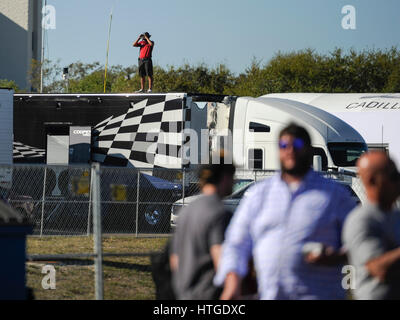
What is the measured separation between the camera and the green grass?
10.6 metres

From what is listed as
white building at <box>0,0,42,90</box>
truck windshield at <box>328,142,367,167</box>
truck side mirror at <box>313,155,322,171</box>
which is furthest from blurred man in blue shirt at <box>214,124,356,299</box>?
white building at <box>0,0,42,90</box>

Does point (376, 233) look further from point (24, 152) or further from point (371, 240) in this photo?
point (24, 152)

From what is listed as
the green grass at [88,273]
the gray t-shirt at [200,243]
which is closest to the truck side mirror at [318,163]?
the green grass at [88,273]

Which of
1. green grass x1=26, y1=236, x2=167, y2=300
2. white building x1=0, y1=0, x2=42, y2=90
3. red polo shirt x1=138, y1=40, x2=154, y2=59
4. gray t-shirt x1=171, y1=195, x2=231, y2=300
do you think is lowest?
green grass x1=26, y1=236, x2=167, y2=300

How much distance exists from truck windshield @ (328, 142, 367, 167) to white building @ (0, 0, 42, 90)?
170 ft

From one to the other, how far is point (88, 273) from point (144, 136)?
843 centimetres

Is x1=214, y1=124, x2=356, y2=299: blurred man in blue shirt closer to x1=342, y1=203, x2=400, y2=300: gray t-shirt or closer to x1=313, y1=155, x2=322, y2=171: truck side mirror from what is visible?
x1=342, y1=203, x2=400, y2=300: gray t-shirt

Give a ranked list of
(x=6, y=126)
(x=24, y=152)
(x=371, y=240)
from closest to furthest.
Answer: (x=371, y=240) < (x=6, y=126) < (x=24, y=152)

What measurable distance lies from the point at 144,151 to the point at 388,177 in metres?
15.8

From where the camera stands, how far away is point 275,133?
18781 millimetres

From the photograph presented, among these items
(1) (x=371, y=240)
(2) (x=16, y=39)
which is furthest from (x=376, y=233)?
(2) (x=16, y=39)

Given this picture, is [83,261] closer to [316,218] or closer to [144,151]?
[144,151]

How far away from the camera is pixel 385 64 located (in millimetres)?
54094
